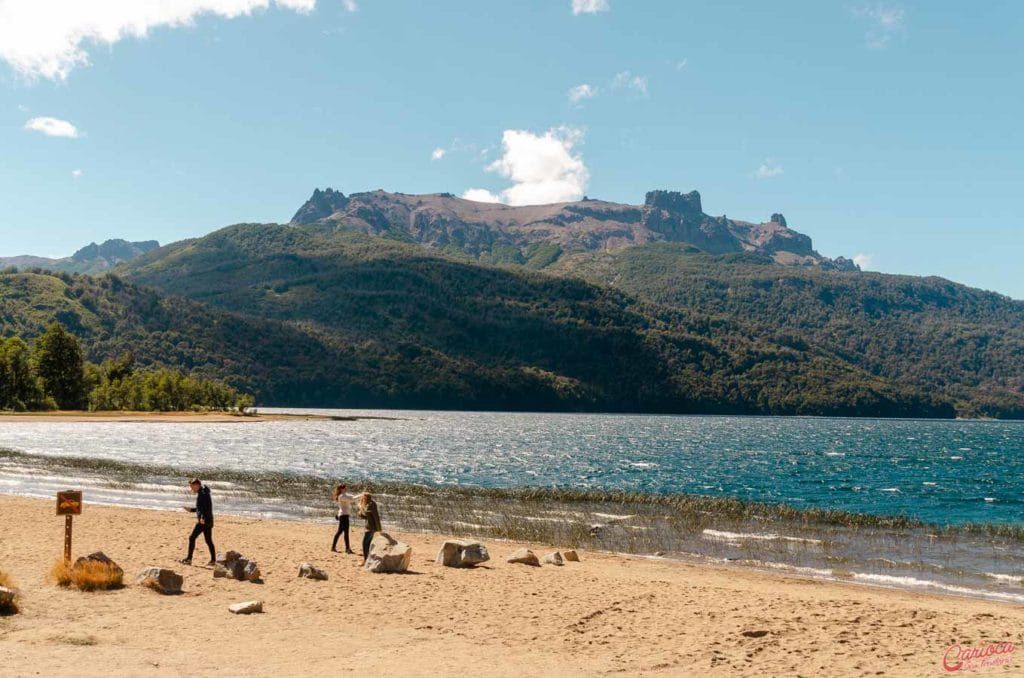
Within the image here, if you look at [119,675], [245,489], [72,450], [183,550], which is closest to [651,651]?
[119,675]

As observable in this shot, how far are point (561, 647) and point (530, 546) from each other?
1776 centimetres

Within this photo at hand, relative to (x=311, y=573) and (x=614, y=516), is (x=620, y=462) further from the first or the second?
(x=311, y=573)

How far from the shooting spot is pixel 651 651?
18.1 meters

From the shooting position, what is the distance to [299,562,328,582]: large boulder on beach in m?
24.6

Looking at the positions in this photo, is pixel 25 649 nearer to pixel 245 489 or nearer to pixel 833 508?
pixel 245 489

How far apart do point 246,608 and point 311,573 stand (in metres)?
4.89

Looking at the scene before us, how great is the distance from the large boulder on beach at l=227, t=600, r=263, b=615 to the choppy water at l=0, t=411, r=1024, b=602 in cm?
1991

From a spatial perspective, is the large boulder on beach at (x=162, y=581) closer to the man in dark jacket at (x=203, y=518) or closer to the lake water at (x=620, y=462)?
the man in dark jacket at (x=203, y=518)

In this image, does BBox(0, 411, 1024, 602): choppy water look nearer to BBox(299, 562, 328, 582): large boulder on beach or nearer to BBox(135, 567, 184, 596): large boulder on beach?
BBox(299, 562, 328, 582): large boulder on beach

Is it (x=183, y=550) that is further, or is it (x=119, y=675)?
(x=183, y=550)

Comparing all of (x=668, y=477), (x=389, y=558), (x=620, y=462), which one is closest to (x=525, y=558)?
(x=389, y=558)

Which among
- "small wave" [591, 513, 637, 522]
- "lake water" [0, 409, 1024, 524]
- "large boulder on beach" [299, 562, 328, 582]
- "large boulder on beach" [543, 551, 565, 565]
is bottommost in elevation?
"lake water" [0, 409, 1024, 524]

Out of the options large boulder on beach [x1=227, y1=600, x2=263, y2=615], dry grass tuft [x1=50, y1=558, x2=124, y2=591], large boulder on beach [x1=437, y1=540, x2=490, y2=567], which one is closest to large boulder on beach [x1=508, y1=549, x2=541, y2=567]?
large boulder on beach [x1=437, y1=540, x2=490, y2=567]
